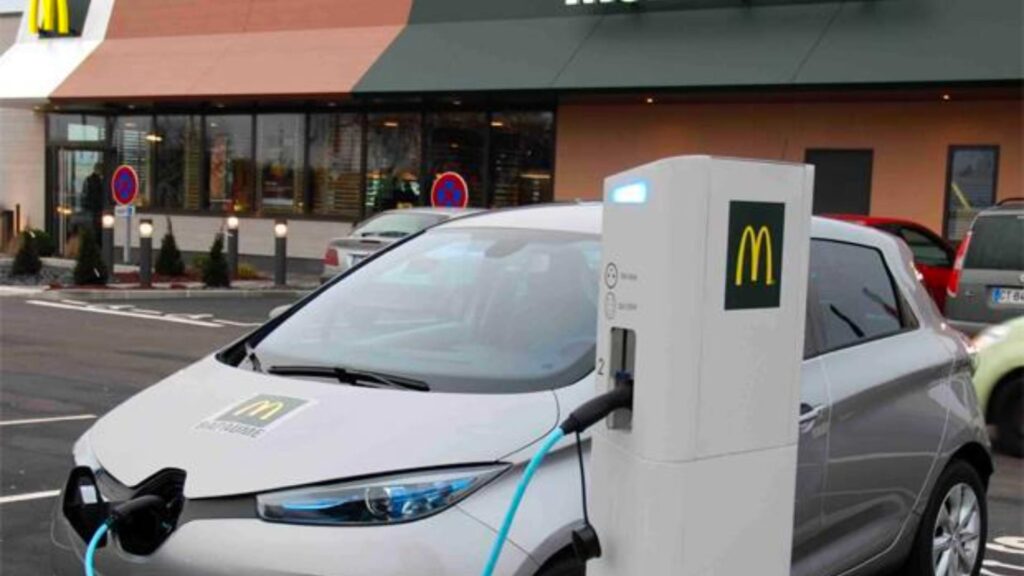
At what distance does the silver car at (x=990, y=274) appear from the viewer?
9.08 m

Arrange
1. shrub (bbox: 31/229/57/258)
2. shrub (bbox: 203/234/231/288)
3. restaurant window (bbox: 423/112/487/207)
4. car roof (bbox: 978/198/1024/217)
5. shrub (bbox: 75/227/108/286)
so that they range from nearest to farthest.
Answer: car roof (bbox: 978/198/1024/217) → shrub (bbox: 75/227/108/286) → shrub (bbox: 203/234/231/288) → restaurant window (bbox: 423/112/487/207) → shrub (bbox: 31/229/57/258)

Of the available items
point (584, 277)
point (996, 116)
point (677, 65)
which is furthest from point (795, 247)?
point (996, 116)

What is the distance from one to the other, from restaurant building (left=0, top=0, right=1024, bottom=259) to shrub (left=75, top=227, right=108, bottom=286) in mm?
4620

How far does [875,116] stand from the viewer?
16.4 metres

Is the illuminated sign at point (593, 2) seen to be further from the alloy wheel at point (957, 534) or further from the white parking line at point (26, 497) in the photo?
the alloy wheel at point (957, 534)

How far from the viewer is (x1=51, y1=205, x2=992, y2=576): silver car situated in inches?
105

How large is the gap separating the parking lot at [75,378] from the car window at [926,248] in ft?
18.5

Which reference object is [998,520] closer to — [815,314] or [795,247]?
[815,314]

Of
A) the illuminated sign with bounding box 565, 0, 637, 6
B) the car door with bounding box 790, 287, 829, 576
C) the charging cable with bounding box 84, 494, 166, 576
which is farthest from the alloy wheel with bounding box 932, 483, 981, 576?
A: the illuminated sign with bounding box 565, 0, 637, 6

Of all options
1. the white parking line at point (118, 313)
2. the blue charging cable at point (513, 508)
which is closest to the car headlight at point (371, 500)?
the blue charging cable at point (513, 508)

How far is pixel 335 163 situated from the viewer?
2178 centimetres

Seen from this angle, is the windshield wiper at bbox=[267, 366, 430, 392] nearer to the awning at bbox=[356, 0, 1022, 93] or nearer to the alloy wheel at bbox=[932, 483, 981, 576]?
the alloy wheel at bbox=[932, 483, 981, 576]

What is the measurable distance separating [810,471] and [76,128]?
25761mm

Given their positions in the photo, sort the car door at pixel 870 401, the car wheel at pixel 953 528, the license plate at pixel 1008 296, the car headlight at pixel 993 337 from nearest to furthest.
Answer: the car door at pixel 870 401
the car wheel at pixel 953 528
the car headlight at pixel 993 337
the license plate at pixel 1008 296
